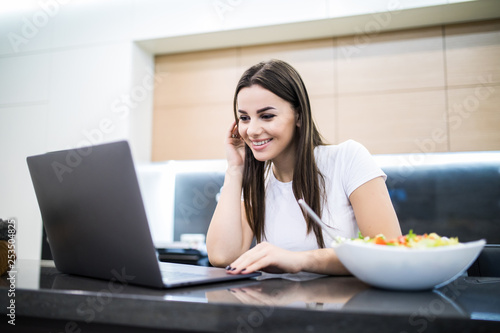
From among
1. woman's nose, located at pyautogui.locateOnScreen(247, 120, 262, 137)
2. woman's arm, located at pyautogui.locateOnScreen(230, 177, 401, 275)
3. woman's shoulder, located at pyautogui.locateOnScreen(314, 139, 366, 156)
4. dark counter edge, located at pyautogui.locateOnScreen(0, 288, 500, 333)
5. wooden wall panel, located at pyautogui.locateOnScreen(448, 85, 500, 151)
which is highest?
wooden wall panel, located at pyautogui.locateOnScreen(448, 85, 500, 151)

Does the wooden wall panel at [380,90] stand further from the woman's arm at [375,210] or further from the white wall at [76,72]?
the woman's arm at [375,210]

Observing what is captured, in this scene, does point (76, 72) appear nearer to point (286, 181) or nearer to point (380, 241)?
point (286, 181)

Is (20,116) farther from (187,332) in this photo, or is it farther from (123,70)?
(187,332)

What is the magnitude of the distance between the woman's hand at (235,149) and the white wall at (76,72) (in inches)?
62.5

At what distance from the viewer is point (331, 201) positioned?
1297mm

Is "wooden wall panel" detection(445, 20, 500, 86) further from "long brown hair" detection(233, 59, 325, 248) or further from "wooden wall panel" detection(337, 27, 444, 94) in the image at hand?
"long brown hair" detection(233, 59, 325, 248)

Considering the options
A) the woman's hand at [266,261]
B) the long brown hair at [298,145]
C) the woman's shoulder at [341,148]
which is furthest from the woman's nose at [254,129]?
the woman's hand at [266,261]

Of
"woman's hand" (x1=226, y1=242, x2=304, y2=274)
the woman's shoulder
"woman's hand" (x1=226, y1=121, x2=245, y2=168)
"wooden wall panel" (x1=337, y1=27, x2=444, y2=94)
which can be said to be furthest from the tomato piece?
"wooden wall panel" (x1=337, y1=27, x2=444, y2=94)

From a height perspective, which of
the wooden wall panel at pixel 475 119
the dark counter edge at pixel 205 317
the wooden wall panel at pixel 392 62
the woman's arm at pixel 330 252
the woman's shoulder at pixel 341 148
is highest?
the wooden wall panel at pixel 392 62

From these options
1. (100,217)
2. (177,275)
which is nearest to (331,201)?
(177,275)

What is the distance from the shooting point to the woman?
4.09ft

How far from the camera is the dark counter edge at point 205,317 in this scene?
0.49 m

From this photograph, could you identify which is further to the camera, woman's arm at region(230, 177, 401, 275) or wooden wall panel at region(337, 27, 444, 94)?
wooden wall panel at region(337, 27, 444, 94)

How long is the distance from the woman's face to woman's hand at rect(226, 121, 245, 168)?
126 millimetres
